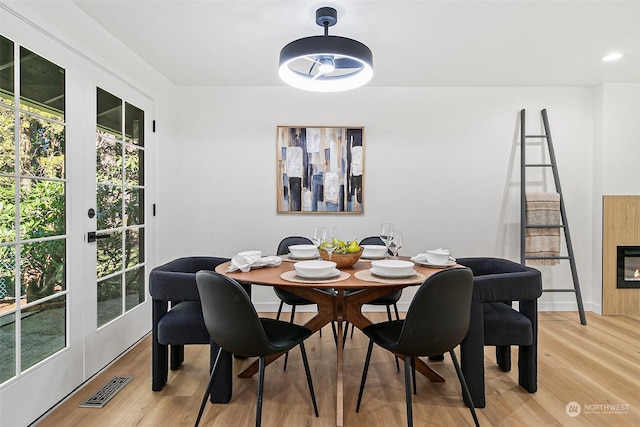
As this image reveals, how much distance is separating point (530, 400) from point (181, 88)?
4.02 metres

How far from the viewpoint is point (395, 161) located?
3.75m

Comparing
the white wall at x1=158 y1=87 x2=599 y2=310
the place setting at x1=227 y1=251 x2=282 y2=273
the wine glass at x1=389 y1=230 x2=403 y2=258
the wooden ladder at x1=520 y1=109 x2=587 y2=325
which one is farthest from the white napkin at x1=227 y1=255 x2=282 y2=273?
the wooden ladder at x1=520 y1=109 x2=587 y2=325

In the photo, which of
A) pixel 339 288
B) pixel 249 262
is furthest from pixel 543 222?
pixel 249 262

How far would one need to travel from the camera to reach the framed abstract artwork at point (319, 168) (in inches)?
146

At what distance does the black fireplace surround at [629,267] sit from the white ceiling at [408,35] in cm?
177

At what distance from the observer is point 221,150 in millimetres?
3742

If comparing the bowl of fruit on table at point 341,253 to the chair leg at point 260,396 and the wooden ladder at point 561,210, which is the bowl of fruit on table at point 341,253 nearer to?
the chair leg at point 260,396

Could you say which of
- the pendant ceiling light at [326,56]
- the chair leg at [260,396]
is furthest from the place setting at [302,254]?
the pendant ceiling light at [326,56]

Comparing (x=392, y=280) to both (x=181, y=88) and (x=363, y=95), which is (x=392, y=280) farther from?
(x=181, y=88)

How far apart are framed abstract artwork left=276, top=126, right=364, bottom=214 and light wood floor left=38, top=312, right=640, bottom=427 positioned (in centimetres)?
151

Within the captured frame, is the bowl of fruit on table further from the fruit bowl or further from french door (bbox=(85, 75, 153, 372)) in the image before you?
french door (bbox=(85, 75, 153, 372))

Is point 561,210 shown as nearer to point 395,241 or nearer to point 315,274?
point 395,241

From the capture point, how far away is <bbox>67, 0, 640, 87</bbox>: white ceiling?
2.24 meters

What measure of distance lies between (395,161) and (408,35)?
1.38 m
